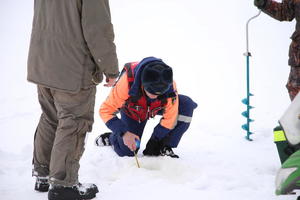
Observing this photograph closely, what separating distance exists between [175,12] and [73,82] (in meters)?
10.5

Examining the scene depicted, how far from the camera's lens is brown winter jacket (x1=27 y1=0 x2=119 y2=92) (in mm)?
2191

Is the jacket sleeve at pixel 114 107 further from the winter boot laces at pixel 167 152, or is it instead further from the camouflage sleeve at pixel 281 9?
the camouflage sleeve at pixel 281 9

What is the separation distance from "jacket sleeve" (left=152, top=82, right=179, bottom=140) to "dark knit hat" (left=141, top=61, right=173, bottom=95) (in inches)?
12.4

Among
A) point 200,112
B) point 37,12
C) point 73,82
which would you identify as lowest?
point 200,112

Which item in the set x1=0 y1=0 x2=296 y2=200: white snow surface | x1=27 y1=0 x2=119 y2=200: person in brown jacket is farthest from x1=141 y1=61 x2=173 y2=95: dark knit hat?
x1=0 y1=0 x2=296 y2=200: white snow surface

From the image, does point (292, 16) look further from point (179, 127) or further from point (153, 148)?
point (153, 148)

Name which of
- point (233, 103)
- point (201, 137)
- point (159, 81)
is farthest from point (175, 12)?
point (159, 81)

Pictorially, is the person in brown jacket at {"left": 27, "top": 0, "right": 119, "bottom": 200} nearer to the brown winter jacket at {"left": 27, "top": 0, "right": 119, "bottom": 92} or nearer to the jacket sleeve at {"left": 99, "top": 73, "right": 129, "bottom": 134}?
the brown winter jacket at {"left": 27, "top": 0, "right": 119, "bottom": 92}

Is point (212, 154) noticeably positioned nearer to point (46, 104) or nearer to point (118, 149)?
point (118, 149)

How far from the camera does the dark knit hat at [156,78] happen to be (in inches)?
112

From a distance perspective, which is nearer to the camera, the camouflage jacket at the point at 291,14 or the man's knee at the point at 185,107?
the camouflage jacket at the point at 291,14

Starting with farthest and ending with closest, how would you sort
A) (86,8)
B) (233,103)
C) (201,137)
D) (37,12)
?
(233,103), (201,137), (37,12), (86,8)

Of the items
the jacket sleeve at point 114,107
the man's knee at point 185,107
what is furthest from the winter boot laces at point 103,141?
the man's knee at point 185,107

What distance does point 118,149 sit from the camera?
339 cm
